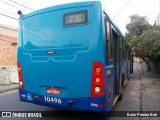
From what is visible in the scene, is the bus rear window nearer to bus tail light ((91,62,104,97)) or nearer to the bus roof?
the bus roof

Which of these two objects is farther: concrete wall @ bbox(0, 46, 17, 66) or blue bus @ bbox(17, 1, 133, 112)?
concrete wall @ bbox(0, 46, 17, 66)

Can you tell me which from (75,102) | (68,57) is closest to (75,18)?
(68,57)

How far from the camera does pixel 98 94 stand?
199 inches

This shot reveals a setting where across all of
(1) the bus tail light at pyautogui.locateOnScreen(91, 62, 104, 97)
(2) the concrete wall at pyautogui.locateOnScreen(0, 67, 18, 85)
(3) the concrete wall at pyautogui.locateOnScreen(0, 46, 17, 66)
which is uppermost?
(3) the concrete wall at pyautogui.locateOnScreen(0, 46, 17, 66)

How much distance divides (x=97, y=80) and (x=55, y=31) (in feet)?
5.18

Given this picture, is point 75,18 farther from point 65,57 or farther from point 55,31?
point 65,57

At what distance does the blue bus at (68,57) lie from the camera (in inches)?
200

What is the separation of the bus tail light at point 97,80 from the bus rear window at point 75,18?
1.05m

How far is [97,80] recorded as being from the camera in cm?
506

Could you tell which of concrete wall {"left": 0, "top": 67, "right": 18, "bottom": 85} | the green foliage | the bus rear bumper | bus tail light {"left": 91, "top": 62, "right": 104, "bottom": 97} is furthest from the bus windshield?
the green foliage

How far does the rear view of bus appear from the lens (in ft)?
16.6

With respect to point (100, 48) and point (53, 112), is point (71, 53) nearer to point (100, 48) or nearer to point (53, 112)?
point (100, 48)

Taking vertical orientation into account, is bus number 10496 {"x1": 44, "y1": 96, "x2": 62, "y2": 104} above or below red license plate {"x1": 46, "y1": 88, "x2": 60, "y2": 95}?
below

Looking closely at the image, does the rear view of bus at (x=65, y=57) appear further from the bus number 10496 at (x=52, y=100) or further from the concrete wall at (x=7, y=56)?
the concrete wall at (x=7, y=56)
